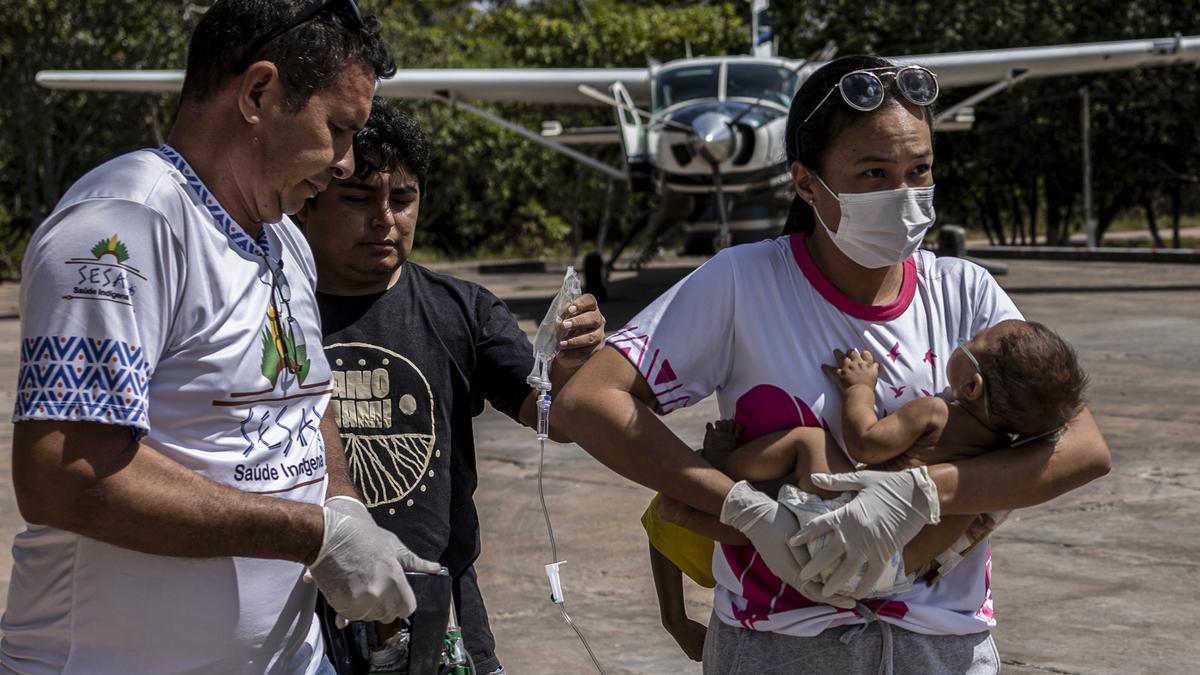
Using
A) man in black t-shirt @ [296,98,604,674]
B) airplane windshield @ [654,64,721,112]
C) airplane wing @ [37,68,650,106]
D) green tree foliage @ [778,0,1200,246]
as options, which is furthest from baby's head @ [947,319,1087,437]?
green tree foliage @ [778,0,1200,246]

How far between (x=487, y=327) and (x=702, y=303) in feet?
2.59

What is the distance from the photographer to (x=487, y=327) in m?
3.17

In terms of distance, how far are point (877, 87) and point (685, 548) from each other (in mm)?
967

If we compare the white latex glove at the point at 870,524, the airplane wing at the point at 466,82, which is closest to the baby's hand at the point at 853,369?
the white latex glove at the point at 870,524

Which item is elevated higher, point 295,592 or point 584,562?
point 295,592

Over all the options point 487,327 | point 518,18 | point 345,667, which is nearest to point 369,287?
point 487,327

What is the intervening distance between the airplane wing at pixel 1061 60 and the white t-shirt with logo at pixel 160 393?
1966 cm

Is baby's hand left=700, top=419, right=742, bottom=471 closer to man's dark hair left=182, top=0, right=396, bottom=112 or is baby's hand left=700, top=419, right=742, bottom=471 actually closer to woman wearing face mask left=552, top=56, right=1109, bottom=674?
woman wearing face mask left=552, top=56, right=1109, bottom=674

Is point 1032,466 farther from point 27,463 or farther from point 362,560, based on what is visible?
point 27,463

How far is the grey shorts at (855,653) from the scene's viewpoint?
2.42m

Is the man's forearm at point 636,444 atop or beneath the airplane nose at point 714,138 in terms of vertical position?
atop

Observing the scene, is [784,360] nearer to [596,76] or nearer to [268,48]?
[268,48]

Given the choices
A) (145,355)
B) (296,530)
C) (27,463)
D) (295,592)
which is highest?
(145,355)

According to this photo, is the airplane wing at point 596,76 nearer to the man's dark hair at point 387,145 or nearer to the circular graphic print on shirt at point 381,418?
the man's dark hair at point 387,145
